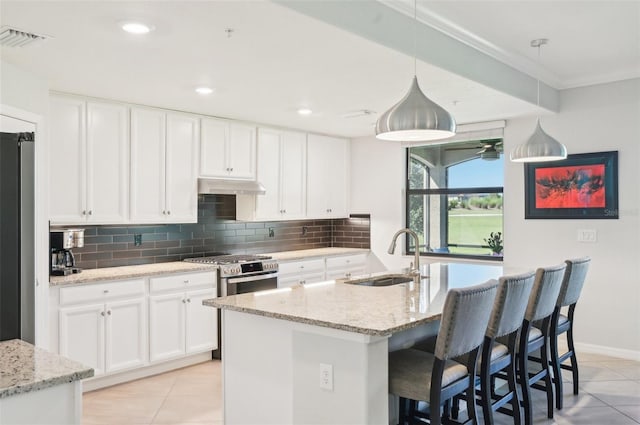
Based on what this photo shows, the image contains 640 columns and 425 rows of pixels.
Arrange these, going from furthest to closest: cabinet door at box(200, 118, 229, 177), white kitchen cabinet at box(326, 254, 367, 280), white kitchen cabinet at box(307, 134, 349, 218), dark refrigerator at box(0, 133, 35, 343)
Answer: white kitchen cabinet at box(307, 134, 349, 218), white kitchen cabinet at box(326, 254, 367, 280), cabinet door at box(200, 118, 229, 177), dark refrigerator at box(0, 133, 35, 343)

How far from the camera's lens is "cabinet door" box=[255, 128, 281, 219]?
5543 millimetres

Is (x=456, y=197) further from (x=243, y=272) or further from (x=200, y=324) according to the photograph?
(x=200, y=324)

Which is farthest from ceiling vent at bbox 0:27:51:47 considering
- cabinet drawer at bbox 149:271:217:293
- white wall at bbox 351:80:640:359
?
white wall at bbox 351:80:640:359

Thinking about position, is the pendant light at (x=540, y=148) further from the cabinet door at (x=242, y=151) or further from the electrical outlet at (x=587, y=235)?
the cabinet door at (x=242, y=151)

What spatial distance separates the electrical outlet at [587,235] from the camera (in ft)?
16.1

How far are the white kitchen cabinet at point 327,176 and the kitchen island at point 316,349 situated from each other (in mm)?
3125

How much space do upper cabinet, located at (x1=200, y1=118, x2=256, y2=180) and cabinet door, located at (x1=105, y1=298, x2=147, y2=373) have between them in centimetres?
145

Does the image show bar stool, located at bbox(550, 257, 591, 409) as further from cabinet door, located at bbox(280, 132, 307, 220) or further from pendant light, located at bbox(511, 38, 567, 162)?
cabinet door, located at bbox(280, 132, 307, 220)

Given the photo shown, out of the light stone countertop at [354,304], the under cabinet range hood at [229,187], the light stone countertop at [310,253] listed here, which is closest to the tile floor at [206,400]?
the light stone countertop at [354,304]

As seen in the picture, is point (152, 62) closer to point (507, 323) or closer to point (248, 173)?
point (248, 173)

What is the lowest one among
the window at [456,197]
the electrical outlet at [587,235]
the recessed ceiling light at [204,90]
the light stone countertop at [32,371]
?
the light stone countertop at [32,371]

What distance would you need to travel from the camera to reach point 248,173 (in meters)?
5.41

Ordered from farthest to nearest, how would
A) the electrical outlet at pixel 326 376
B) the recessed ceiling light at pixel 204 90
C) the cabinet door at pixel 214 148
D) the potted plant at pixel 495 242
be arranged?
the potted plant at pixel 495 242, the cabinet door at pixel 214 148, the recessed ceiling light at pixel 204 90, the electrical outlet at pixel 326 376

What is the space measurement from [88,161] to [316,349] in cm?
270
